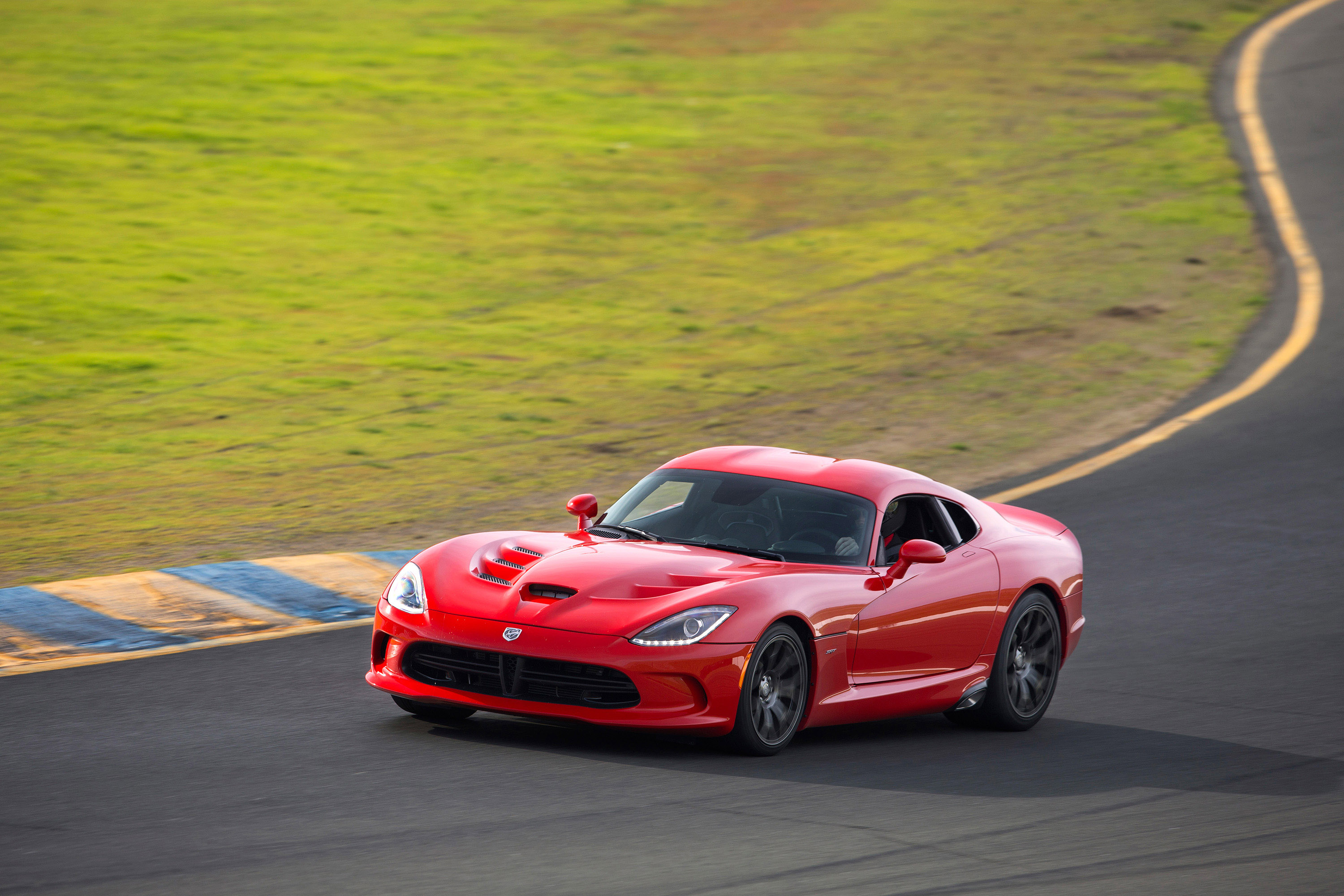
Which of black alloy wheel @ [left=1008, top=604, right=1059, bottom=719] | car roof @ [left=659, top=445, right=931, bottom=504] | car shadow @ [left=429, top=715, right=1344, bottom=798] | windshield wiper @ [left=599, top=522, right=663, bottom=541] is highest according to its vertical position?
car roof @ [left=659, top=445, right=931, bottom=504]

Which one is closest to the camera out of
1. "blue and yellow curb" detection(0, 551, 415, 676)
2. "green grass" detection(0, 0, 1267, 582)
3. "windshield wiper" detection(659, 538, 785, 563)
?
"windshield wiper" detection(659, 538, 785, 563)

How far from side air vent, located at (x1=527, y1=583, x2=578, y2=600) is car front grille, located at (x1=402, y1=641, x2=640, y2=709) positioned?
1.02 feet

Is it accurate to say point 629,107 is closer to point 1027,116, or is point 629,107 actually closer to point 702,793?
point 1027,116

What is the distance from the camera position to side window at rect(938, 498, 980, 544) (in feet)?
29.9

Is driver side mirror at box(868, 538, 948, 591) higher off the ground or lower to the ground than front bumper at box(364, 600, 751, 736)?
higher

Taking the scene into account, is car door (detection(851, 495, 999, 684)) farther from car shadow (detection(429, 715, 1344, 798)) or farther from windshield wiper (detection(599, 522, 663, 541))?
windshield wiper (detection(599, 522, 663, 541))

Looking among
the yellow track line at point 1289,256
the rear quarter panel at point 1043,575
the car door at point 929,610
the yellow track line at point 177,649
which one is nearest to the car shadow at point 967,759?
the car door at point 929,610

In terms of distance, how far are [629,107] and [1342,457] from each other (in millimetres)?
16059

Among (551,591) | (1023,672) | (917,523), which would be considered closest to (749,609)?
(551,591)

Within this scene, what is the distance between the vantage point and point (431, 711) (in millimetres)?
8164

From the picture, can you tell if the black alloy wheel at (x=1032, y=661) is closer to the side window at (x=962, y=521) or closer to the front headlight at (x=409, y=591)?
the side window at (x=962, y=521)

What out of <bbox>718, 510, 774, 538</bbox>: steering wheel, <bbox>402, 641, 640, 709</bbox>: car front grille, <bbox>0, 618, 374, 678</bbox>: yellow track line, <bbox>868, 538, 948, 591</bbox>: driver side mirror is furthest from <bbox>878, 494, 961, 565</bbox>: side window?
<bbox>0, 618, 374, 678</bbox>: yellow track line

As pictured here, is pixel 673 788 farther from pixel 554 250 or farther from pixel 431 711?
pixel 554 250

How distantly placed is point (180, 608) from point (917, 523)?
4.22 metres
